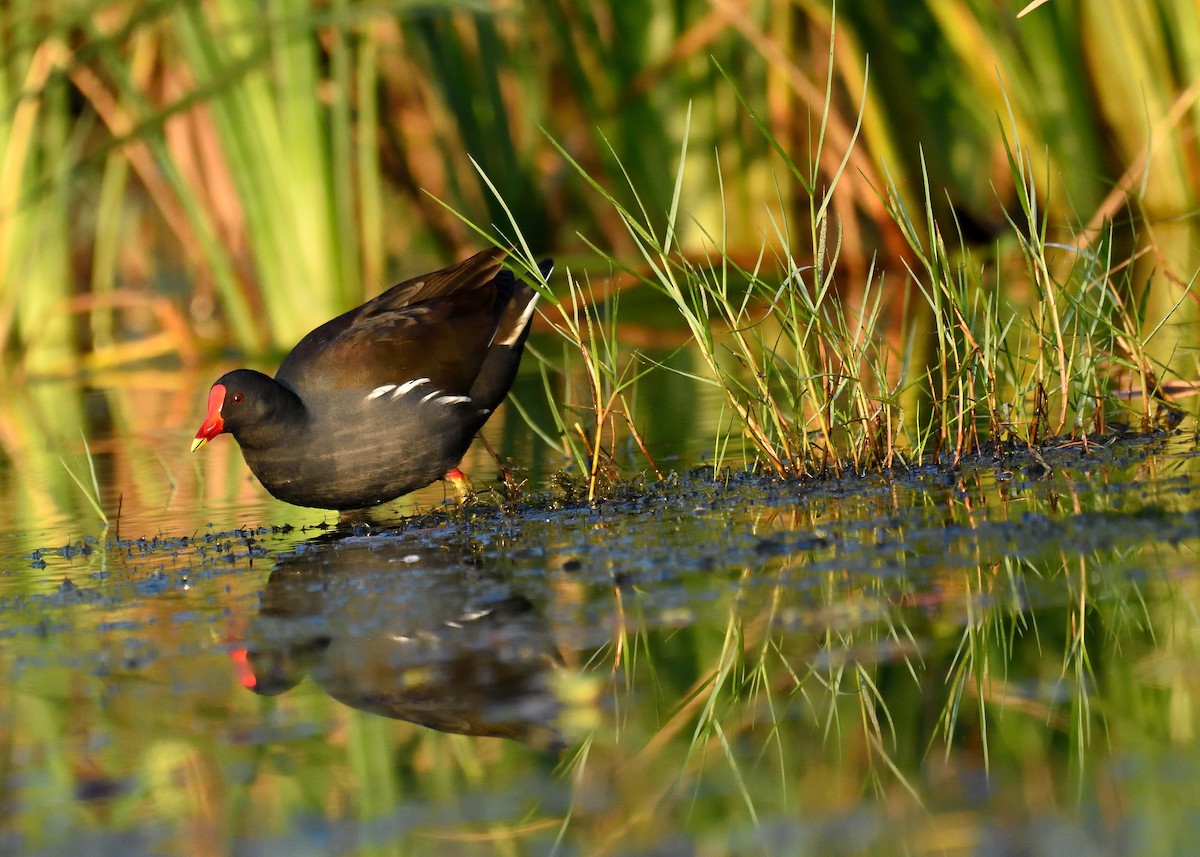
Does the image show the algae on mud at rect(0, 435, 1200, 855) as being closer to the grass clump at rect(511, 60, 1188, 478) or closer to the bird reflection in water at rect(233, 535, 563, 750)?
the bird reflection in water at rect(233, 535, 563, 750)

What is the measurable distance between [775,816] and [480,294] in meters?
3.14

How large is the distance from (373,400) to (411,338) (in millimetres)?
331

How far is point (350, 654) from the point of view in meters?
2.61

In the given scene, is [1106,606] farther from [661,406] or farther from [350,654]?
[661,406]

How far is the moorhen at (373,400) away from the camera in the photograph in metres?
3.99

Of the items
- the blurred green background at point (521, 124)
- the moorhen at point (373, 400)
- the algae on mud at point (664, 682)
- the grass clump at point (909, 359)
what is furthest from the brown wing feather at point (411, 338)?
the blurred green background at point (521, 124)

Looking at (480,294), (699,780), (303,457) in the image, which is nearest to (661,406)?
(480,294)

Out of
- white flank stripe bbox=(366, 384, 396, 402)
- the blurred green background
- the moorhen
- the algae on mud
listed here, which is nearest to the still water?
the algae on mud

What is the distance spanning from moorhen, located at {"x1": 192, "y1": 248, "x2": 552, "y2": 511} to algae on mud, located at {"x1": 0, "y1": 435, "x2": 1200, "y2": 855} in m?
0.48

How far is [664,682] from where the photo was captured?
230 cm

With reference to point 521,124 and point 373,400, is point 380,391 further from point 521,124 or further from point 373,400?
point 521,124

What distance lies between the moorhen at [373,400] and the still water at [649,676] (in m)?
0.26

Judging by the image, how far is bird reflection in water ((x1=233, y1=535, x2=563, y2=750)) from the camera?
7.38 ft

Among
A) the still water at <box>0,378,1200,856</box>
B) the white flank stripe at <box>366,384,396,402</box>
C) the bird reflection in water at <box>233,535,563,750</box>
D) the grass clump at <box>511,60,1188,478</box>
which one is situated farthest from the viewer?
the white flank stripe at <box>366,384,396,402</box>
